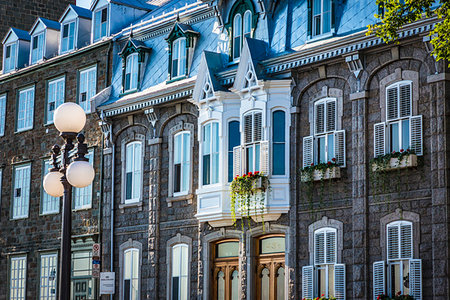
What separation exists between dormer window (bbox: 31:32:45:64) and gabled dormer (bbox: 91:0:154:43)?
329cm

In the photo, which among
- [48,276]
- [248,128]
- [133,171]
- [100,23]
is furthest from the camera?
[100,23]

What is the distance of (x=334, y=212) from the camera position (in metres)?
25.6

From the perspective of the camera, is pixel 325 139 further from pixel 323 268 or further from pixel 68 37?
pixel 68 37

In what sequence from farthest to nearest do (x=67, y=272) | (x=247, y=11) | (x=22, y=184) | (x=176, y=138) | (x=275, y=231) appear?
(x=22, y=184) → (x=176, y=138) → (x=247, y=11) → (x=275, y=231) → (x=67, y=272)

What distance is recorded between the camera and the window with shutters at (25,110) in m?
38.7

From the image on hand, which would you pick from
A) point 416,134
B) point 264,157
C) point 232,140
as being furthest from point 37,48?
point 416,134

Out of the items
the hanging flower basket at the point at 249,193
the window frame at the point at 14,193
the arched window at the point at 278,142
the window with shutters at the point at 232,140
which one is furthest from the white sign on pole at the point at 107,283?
the window frame at the point at 14,193

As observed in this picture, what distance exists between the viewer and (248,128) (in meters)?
28.0

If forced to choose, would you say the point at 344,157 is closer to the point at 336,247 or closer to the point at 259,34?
the point at 336,247

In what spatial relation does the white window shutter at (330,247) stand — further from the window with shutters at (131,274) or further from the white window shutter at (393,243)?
the window with shutters at (131,274)

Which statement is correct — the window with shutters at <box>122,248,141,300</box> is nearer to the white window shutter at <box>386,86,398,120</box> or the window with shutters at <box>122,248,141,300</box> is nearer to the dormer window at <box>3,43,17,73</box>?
the white window shutter at <box>386,86,398,120</box>

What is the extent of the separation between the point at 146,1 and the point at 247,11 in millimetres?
11514

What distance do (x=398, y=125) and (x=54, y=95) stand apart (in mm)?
17267

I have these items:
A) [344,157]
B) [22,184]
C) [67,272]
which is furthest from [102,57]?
[67,272]
